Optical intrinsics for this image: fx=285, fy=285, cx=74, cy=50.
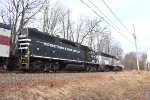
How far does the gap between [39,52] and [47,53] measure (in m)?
1.51

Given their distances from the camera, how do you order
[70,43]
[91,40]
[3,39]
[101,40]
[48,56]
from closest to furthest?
[3,39] → [48,56] → [70,43] → [91,40] → [101,40]

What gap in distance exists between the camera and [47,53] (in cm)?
2762

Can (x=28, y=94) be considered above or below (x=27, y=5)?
below

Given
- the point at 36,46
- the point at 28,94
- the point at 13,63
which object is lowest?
the point at 28,94

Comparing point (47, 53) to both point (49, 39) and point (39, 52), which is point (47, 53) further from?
point (49, 39)

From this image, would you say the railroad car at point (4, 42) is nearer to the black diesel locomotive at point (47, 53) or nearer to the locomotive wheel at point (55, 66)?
the black diesel locomotive at point (47, 53)

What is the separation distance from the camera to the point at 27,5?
172 feet

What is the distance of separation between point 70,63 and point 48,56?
15.7 feet

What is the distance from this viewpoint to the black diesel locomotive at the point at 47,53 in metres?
24.8

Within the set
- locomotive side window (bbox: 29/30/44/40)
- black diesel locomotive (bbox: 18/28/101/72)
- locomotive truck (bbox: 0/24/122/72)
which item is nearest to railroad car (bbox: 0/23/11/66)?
locomotive truck (bbox: 0/24/122/72)

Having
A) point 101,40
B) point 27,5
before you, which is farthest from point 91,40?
point 27,5

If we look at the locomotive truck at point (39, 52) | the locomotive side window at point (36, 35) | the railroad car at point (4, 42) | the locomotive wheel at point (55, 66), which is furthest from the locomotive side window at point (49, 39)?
the railroad car at point (4, 42)

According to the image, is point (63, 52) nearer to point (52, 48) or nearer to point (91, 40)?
→ point (52, 48)

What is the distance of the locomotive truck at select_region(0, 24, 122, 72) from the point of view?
22394 mm
